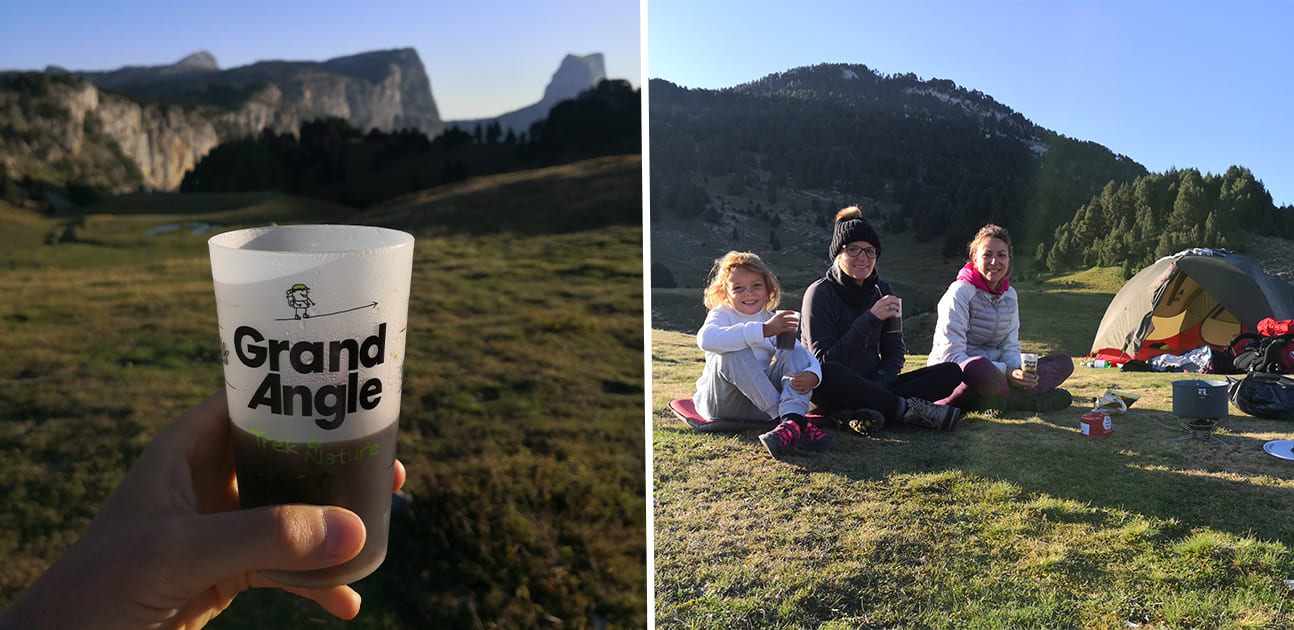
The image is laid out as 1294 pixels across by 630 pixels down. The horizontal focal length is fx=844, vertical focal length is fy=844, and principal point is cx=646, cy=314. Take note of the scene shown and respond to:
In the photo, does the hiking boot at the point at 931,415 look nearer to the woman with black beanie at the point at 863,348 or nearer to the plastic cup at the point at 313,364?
the woman with black beanie at the point at 863,348

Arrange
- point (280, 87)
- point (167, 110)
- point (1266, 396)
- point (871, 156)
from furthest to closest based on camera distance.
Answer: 1. point (280, 87)
2. point (167, 110)
3. point (871, 156)
4. point (1266, 396)

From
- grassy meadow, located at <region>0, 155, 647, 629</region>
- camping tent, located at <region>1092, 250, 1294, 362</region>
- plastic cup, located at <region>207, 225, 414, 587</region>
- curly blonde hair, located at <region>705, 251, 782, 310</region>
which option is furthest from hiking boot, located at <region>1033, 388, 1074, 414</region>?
plastic cup, located at <region>207, 225, 414, 587</region>

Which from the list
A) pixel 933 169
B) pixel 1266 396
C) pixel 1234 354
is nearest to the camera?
pixel 1266 396

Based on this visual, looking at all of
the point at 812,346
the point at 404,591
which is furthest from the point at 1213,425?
the point at 404,591

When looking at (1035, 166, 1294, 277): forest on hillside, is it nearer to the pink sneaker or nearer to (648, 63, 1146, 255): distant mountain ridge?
(648, 63, 1146, 255): distant mountain ridge

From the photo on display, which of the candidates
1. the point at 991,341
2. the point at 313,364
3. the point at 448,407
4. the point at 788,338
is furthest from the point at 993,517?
the point at 448,407

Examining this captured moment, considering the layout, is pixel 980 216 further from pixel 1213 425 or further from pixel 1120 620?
pixel 1120 620

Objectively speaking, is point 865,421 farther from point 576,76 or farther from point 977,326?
point 576,76
